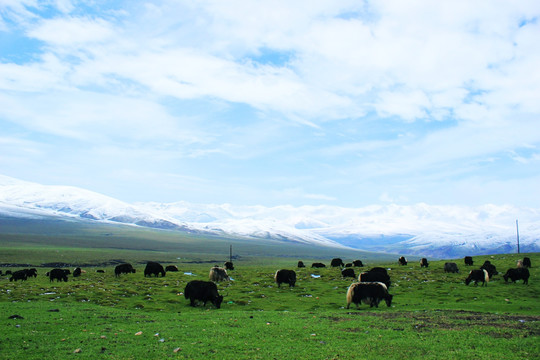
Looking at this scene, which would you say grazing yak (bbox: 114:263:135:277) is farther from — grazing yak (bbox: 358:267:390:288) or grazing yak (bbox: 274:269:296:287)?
grazing yak (bbox: 358:267:390:288)

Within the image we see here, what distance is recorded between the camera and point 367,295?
22.9 metres

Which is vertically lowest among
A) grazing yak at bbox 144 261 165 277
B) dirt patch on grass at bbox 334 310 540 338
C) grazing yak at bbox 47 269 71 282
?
grazing yak at bbox 47 269 71 282

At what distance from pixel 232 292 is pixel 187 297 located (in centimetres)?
546

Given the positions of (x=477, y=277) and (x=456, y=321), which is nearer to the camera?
(x=456, y=321)

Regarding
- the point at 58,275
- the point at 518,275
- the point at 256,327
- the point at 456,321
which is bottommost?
the point at 58,275

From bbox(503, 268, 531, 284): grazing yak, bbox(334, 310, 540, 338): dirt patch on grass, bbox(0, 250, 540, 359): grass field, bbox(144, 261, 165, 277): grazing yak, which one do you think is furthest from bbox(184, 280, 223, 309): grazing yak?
bbox(503, 268, 531, 284): grazing yak

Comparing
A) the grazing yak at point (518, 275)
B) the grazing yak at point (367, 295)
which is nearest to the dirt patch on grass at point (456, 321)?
the grazing yak at point (367, 295)

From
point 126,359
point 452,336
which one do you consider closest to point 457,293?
point 452,336

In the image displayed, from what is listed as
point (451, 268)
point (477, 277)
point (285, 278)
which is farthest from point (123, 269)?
point (451, 268)

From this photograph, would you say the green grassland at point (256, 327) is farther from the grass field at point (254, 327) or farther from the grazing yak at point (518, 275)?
the grazing yak at point (518, 275)

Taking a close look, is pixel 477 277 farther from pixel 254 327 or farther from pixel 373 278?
pixel 254 327

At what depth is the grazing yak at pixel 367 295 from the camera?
897 inches

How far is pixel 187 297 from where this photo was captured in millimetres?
24156

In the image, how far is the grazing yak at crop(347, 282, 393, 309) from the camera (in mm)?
22781
